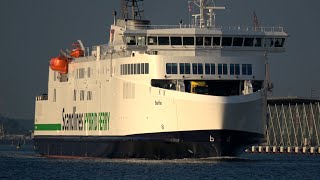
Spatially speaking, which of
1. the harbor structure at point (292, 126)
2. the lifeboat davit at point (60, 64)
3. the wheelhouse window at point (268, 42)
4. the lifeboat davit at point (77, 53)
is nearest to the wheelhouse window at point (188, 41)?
the wheelhouse window at point (268, 42)

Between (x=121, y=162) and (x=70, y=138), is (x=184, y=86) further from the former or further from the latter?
(x=70, y=138)

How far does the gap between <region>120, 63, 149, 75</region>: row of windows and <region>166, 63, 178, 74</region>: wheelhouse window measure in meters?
1.65

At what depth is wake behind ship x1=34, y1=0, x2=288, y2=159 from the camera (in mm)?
87438

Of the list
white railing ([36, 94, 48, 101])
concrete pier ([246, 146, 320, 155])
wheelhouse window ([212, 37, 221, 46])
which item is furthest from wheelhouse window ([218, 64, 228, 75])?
concrete pier ([246, 146, 320, 155])

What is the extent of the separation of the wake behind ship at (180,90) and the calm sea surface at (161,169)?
39.8 inches

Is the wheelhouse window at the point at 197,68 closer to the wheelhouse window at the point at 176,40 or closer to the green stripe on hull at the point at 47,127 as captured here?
the wheelhouse window at the point at 176,40

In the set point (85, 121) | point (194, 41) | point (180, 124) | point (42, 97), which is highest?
point (194, 41)

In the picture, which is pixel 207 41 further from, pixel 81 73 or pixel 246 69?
pixel 81 73

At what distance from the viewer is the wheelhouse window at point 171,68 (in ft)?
293

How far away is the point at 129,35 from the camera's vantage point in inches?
3637

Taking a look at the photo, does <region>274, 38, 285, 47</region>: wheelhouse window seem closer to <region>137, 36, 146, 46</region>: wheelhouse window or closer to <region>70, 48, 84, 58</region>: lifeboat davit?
<region>137, 36, 146, 46</region>: wheelhouse window

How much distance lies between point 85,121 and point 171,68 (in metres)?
14.1

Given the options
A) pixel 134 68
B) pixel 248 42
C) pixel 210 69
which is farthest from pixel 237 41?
pixel 134 68

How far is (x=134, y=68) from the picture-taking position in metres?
91.8
